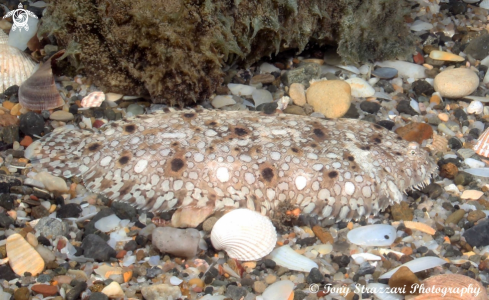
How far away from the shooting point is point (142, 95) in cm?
467

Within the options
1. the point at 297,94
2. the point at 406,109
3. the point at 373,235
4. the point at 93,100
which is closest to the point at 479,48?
the point at 406,109

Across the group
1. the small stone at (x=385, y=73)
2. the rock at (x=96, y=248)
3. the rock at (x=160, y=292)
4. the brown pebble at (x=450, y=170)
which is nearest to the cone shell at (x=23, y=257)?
the rock at (x=96, y=248)

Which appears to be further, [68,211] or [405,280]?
[68,211]

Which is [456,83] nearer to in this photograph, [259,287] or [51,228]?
[259,287]

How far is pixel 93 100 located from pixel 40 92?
1.60 ft

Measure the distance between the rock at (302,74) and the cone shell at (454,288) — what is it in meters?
2.77

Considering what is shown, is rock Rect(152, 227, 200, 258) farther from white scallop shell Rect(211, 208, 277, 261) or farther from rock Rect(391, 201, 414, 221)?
Answer: rock Rect(391, 201, 414, 221)

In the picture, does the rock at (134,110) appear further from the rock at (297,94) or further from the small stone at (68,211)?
the rock at (297,94)

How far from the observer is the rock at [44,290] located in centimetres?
269

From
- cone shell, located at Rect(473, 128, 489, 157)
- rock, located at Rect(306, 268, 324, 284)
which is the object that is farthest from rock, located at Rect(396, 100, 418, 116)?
rock, located at Rect(306, 268, 324, 284)

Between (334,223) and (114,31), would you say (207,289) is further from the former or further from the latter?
(114,31)

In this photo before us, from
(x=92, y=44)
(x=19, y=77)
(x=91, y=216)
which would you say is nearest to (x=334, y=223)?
(x=91, y=216)

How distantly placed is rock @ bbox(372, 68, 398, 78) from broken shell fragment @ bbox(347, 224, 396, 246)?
2.41 m

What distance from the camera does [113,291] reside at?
9.07ft
